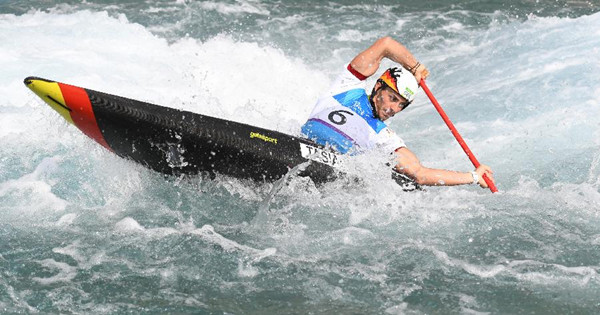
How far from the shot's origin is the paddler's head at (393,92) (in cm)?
596

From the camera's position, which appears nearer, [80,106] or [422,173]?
[80,106]

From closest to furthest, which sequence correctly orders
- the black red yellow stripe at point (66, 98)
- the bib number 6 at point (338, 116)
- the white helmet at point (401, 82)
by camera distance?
the black red yellow stripe at point (66, 98) → the white helmet at point (401, 82) → the bib number 6 at point (338, 116)

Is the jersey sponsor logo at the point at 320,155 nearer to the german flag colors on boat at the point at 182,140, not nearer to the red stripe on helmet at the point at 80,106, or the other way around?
the german flag colors on boat at the point at 182,140

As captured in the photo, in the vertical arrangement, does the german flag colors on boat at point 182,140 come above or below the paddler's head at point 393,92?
below

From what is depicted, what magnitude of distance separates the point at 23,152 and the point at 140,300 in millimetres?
2851

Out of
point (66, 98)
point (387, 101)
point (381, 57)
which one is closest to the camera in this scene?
point (66, 98)

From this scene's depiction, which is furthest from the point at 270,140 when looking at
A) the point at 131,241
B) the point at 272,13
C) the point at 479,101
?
the point at 272,13

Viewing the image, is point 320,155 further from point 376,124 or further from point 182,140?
point 182,140

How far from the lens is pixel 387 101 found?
6.02 meters

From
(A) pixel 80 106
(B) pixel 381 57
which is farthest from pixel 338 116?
(A) pixel 80 106

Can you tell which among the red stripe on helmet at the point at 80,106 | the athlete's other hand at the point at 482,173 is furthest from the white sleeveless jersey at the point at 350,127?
the red stripe on helmet at the point at 80,106

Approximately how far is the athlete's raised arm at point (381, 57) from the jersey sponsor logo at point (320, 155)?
753mm

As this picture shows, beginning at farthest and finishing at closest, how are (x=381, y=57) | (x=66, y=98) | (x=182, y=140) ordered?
1. (x=381, y=57)
2. (x=182, y=140)
3. (x=66, y=98)

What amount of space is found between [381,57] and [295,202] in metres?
1.38
